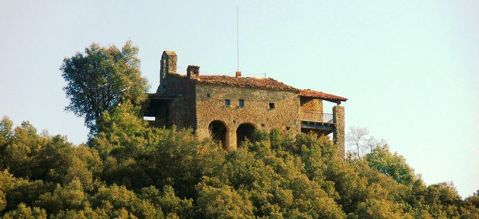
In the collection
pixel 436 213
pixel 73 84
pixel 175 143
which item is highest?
pixel 73 84

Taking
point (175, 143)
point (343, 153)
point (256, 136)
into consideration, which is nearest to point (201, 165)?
point (175, 143)

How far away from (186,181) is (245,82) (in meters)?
11.6

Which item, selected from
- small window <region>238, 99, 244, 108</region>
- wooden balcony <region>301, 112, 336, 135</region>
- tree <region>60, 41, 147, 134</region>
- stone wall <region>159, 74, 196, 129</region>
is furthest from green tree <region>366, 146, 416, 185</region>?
tree <region>60, 41, 147, 134</region>

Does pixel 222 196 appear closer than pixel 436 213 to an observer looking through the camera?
Yes

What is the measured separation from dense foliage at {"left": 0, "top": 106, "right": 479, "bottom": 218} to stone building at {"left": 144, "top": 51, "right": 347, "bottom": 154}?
7.82ft

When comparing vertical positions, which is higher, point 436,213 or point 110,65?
point 110,65

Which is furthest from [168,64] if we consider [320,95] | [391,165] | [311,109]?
[391,165]

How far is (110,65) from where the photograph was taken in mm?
65438

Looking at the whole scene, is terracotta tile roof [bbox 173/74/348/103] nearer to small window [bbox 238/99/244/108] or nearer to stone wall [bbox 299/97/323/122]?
stone wall [bbox 299/97/323/122]

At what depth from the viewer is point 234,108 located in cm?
6769

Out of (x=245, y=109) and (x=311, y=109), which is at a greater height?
(x=311, y=109)

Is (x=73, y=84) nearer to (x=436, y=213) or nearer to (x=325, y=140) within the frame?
(x=325, y=140)

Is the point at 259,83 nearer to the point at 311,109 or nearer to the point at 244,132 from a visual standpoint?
the point at 244,132

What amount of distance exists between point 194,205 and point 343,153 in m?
16.6
